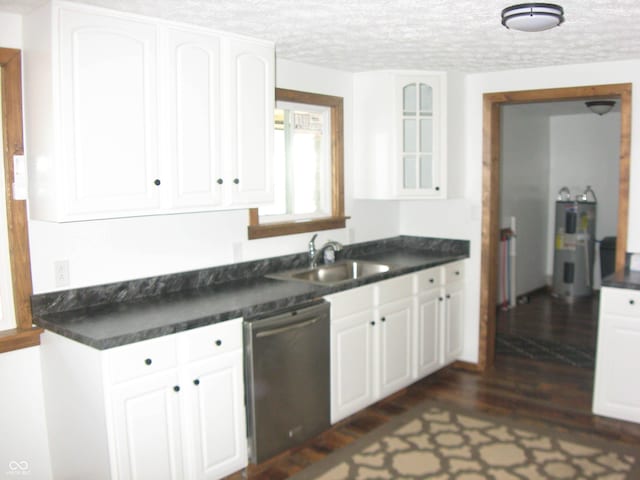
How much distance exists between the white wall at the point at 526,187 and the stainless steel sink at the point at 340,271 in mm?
2806

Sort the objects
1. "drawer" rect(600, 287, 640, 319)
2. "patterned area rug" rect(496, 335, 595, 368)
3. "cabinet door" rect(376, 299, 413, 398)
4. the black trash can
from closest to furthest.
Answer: "drawer" rect(600, 287, 640, 319) → "cabinet door" rect(376, 299, 413, 398) → "patterned area rug" rect(496, 335, 595, 368) → the black trash can

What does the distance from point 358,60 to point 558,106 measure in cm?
357

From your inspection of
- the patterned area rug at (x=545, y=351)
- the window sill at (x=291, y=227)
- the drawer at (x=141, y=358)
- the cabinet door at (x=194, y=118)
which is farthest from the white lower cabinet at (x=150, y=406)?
the patterned area rug at (x=545, y=351)

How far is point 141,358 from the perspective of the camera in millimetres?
2391

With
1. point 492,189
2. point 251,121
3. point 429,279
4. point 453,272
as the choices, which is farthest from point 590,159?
point 251,121

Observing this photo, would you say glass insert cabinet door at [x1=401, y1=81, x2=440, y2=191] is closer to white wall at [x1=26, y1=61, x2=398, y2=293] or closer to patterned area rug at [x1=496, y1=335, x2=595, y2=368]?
white wall at [x1=26, y1=61, x2=398, y2=293]

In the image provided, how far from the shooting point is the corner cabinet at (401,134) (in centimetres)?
411

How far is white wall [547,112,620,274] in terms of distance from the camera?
716 cm

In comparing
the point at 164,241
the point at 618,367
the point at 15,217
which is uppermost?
the point at 15,217

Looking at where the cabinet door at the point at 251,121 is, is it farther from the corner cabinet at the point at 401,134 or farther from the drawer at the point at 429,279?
the drawer at the point at 429,279

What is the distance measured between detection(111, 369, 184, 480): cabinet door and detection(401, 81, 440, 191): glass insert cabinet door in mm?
2381

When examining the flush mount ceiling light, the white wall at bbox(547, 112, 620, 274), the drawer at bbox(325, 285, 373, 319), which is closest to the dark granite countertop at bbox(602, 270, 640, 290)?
the drawer at bbox(325, 285, 373, 319)

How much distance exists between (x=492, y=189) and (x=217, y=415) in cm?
269

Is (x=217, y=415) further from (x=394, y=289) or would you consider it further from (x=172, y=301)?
(x=394, y=289)
